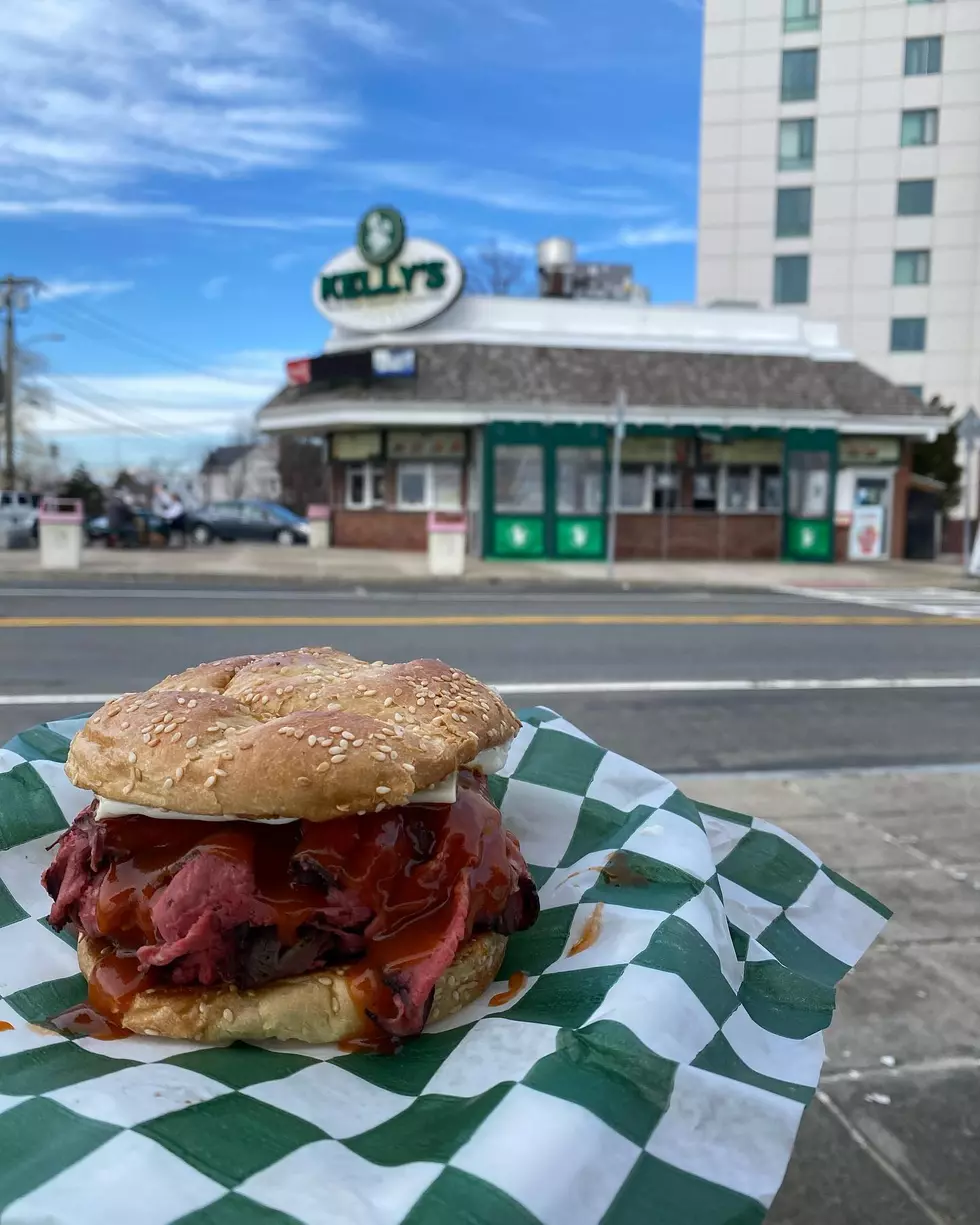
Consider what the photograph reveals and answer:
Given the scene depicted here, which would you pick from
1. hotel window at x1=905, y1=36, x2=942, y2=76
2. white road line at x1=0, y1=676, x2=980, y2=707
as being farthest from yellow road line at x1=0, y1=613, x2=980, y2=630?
hotel window at x1=905, y1=36, x2=942, y2=76

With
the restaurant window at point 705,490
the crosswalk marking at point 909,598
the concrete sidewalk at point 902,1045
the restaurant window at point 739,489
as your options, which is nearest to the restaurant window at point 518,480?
the restaurant window at point 705,490

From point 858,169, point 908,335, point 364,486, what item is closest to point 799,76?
point 858,169

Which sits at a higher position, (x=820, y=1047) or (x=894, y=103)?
(x=894, y=103)

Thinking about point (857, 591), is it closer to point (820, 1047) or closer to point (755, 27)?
point (820, 1047)

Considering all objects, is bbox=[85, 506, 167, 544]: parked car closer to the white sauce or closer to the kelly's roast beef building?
the kelly's roast beef building

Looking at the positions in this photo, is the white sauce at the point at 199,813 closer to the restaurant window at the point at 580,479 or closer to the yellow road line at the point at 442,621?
the yellow road line at the point at 442,621

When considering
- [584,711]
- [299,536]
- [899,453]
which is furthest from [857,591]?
[299,536]
